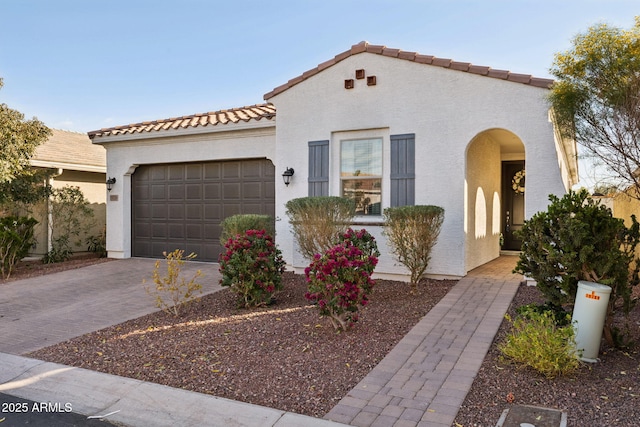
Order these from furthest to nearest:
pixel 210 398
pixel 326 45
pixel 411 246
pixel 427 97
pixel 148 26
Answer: pixel 148 26
pixel 326 45
pixel 427 97
pixel 411 246
pixel 210 398

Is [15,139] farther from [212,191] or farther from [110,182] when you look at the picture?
[212,191]

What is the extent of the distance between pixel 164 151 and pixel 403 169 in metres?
6.61

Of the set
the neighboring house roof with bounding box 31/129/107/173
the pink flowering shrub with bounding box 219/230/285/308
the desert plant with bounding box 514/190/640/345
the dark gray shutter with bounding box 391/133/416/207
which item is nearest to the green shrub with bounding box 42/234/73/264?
the neighboring house roof with bounding box 31/129/107/173

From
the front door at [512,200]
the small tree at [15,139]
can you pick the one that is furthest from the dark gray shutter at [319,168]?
the small tree at [15,139]

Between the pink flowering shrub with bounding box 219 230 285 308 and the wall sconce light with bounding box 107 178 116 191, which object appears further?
the wall sconce light with bounding box 107 178 116 191

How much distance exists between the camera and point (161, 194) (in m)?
12.2

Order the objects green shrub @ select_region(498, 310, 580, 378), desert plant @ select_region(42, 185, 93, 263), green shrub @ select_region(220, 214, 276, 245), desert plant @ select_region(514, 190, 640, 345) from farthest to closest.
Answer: desert plant @ select_region(42, 185, 93, 263)
green shrub @ select_region(220, 214, 276, 245)
desert plant @ select_region(514, 190, 640, 345)
green shrub @ select_region(498, 310, 580, 378)

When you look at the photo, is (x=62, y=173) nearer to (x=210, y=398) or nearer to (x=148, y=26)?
A: (x=148, y=26)

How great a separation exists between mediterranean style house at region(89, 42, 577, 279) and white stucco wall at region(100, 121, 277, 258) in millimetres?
36

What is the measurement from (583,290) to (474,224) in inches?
194

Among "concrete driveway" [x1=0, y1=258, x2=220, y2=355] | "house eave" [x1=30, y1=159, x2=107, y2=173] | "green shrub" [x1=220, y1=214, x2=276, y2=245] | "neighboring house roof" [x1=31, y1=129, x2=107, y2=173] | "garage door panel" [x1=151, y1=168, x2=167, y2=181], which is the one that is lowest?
"concrete driveway" [x1=0, y1=258, x2=220, y2=355]

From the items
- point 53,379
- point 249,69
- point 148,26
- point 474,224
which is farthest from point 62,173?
point 474,224

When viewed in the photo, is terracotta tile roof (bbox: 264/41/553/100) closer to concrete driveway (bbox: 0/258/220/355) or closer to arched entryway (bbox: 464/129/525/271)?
arched entryway (bbox: 464/129/525/271)

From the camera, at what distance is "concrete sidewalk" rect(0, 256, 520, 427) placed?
3.50 meters
